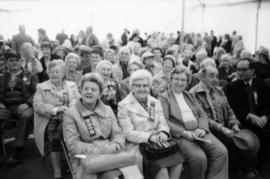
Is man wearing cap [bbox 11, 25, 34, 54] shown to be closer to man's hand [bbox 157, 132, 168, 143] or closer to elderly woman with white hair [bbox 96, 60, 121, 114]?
elderly woman with white hair [bbox 96, 60, 121, 114]

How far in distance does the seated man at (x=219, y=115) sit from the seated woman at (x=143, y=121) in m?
0.73

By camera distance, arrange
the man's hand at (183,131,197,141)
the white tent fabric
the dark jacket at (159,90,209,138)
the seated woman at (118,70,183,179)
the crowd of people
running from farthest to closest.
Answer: the white tent fabric → the dark jacket at (159,90,209,138) → the man's hand at (183,131,197,141) → the seated woman at (118,70,183,179) → the crowd of people

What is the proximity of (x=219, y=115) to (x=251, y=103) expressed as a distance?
0.55 meters

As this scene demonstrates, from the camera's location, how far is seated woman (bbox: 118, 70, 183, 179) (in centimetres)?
267

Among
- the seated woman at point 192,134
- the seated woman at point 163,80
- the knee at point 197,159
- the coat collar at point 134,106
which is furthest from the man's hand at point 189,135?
the seated woman at point 163,80

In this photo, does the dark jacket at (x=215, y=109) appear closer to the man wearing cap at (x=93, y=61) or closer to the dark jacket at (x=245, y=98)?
the dark jacket at (x=245, y=98)

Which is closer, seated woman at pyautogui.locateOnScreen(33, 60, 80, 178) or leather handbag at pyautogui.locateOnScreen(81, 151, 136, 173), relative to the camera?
leather handbag at pyautogui.locateOnScreen(81, 151, 136, 173)

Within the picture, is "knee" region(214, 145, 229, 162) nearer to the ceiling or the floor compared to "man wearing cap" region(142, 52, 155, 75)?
nearer to the floor

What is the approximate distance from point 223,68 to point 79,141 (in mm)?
3935

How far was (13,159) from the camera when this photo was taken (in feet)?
11.5

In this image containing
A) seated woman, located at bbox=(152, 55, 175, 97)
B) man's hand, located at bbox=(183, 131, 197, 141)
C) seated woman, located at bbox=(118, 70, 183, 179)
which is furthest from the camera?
seated woman, located at bbox=(152, 55, 175, 97)

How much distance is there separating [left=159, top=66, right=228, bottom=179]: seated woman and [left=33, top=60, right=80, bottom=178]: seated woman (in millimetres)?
1183

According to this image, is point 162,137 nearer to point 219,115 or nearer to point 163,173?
point 163,173

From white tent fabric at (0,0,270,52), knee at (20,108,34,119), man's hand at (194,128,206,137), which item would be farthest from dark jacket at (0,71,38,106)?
white tent fabric at (0,0,270,52)
